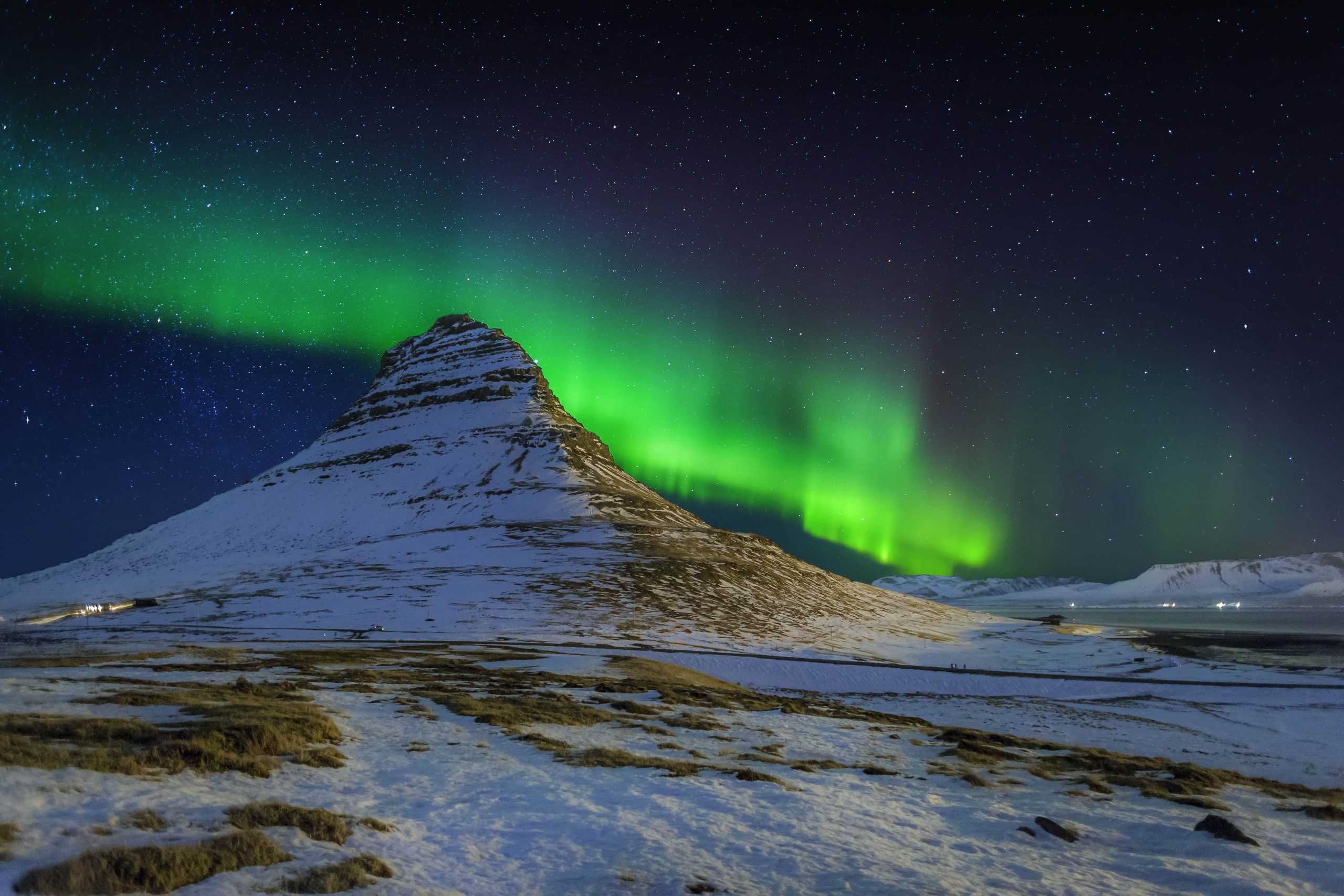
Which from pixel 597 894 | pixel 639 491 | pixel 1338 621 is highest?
pixel 639 491

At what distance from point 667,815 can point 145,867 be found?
26.4 ft

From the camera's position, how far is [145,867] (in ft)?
28.8

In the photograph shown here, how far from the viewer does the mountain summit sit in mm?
85000

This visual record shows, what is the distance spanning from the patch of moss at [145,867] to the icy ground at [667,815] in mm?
244

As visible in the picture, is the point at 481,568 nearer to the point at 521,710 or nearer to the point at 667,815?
the point at 521,710

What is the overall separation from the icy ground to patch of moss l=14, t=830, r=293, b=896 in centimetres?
24

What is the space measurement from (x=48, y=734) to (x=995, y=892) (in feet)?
55.5

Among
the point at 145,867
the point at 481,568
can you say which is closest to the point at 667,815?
the point at 145,867

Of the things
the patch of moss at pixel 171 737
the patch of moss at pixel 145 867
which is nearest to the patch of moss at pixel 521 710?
the patch of moss at pixel 171 737

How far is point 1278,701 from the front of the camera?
46125 millimetres

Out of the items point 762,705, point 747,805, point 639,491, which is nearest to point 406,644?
point 762,705

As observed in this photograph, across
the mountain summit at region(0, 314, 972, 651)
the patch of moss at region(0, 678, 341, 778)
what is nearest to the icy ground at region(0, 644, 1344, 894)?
the patch of moss at region(0, 678, 341, 778)

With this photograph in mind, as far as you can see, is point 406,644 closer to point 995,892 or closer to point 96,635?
point 96,635

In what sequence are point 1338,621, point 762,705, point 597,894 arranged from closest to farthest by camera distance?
point 597,894 → point 762,705 → point 1338,621
